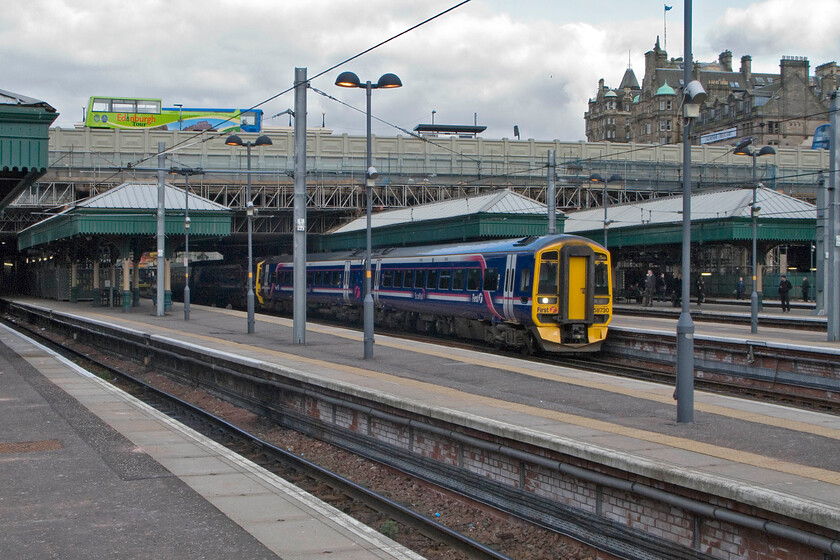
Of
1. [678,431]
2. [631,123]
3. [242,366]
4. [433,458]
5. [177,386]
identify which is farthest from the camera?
[631,123]

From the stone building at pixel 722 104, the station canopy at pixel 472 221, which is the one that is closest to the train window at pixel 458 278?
the station canopy at pixel 472 221

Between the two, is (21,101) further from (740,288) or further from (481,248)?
(740,288)

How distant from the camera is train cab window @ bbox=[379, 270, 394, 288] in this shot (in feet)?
104

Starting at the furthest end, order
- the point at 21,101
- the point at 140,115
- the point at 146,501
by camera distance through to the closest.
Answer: the point at 140,115, the point at 21,101, the point at 146,501

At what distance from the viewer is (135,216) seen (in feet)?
126

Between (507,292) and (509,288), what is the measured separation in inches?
5.9

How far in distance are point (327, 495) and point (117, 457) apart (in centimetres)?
271

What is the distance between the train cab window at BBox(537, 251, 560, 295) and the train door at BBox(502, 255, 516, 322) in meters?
1.00

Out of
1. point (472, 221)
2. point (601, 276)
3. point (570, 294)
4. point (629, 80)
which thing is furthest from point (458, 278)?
point (629, 80)

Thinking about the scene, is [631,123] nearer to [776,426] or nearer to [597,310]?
[597,310]

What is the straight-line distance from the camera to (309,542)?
791 centimetres

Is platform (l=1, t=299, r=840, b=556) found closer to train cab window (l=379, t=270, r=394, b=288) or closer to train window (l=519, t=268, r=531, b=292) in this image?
train window (l=519, t=268, r=531, b=292)

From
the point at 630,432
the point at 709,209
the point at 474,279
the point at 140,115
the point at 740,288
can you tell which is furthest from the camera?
the point at 140,115

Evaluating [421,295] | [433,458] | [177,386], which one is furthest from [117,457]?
[421,295]
